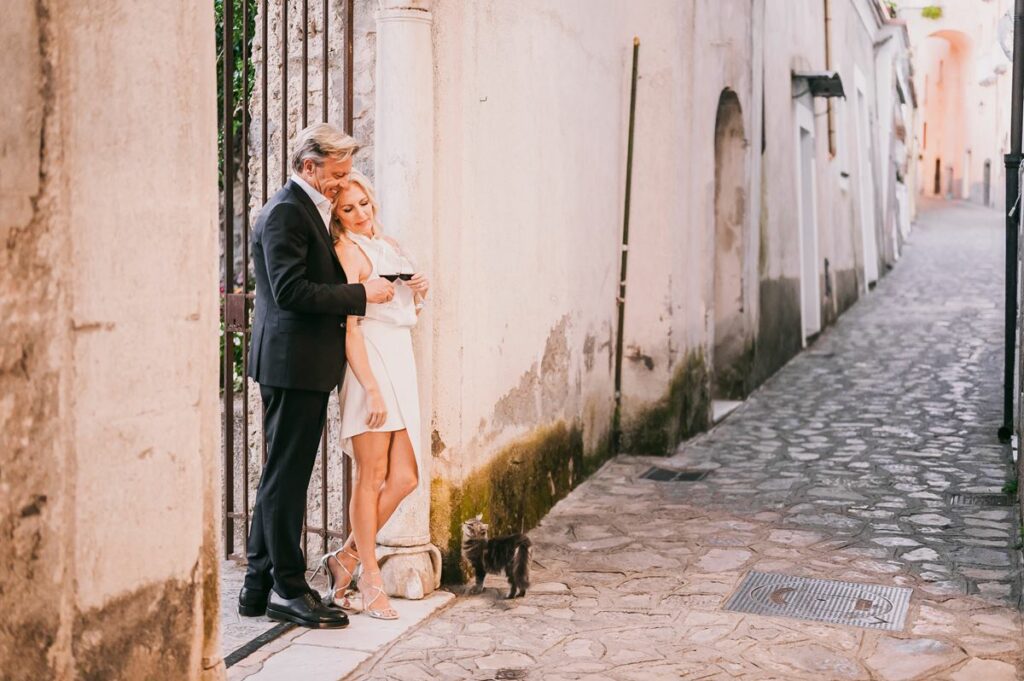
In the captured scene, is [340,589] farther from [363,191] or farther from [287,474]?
[363,191]

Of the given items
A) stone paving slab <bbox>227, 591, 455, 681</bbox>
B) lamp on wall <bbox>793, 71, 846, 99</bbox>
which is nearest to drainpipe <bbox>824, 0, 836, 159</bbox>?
lamp on wall <bbox>793, 71, 846, 99</bbox>

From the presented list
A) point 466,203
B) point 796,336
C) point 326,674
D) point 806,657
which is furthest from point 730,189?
point 326,674

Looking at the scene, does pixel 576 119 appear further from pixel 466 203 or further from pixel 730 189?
pixel 730 189

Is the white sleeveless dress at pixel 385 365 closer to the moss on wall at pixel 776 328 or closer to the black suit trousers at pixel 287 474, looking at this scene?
the black suit trousers at pixel 287 474

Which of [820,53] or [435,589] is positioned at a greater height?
[820,53]

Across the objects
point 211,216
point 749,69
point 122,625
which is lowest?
point 122,625

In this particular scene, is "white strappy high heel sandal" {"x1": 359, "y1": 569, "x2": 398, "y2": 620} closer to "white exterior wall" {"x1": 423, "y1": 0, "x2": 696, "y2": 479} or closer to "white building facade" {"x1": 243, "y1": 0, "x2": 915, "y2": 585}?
"white building facade" {"x1": 243, "y1": 0, "x2": 915, "y2": 585}

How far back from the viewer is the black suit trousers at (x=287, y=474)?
473 cm

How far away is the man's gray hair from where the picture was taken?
4.66m

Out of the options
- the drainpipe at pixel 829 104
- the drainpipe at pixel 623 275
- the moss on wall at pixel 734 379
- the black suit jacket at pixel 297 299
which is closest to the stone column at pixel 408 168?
the black suit jacket at pixel 297 299

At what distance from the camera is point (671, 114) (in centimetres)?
848

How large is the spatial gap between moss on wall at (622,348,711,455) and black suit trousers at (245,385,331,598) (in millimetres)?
4147

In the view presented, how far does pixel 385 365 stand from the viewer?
16.0 ft

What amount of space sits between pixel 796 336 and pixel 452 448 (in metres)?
9.40
